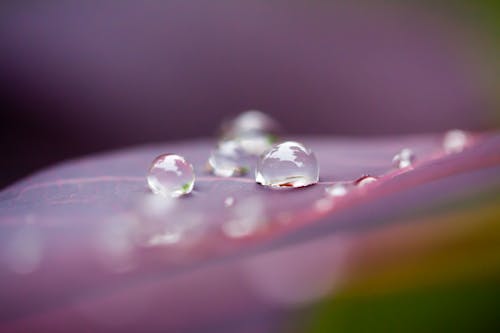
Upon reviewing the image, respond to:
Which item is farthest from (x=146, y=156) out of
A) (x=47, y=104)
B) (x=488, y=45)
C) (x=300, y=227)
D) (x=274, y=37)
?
(x=488, y=45)

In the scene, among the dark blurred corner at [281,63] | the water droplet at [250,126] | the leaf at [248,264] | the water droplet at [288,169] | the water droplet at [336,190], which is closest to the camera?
the leaf at [248,264]

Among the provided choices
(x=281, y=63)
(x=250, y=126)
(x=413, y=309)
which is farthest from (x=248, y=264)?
(x=281, y=63)

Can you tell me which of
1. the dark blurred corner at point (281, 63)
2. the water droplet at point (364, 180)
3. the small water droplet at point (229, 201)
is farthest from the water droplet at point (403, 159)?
the dark blurred corner at point (281, 63)

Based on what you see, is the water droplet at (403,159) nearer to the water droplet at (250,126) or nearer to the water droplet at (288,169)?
the water droplet at (288,169)

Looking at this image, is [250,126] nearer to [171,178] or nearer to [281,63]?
[281,63]

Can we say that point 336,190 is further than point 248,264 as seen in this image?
Yes
